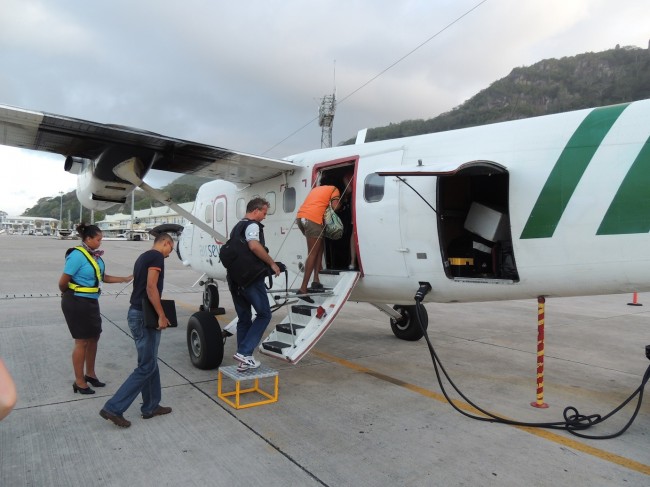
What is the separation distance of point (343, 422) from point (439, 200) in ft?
8.81

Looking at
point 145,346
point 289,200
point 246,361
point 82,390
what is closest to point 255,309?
point 246,361

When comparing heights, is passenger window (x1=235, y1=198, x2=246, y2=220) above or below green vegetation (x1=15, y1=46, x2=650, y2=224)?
below

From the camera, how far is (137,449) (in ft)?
12.8

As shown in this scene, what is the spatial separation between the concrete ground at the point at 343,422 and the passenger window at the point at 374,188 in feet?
8.04

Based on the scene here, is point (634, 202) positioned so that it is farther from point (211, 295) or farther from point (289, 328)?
point (211, 295)

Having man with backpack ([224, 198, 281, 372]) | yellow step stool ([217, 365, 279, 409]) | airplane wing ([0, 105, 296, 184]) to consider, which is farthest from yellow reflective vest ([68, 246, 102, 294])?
airplane wing ([0, 105, 296, 184])

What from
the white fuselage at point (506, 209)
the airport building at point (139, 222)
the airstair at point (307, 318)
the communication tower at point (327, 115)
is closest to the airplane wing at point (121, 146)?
the white fuselage at point (506, 209)

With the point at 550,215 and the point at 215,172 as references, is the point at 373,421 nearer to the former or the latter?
the point at 550,215

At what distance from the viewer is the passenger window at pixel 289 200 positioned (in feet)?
24.5

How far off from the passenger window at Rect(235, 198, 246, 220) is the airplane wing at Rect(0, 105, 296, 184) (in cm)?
76

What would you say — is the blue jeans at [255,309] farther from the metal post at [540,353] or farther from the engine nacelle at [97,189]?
the engine nacelle at [97,189]

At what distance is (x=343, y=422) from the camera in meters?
4.61

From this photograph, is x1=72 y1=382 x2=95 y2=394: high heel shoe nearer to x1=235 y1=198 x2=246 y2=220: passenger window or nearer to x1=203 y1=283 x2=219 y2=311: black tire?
x1=235 y1=198 x2=246 y2=220: passenger window

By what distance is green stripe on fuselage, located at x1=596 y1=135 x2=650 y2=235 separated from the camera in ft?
13.2
